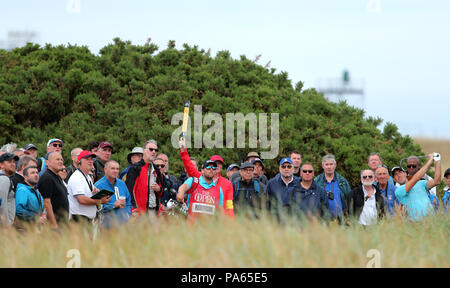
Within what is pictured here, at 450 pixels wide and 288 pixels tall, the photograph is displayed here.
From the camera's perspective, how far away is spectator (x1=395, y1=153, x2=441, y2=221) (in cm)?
948

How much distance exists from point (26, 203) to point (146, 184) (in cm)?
242

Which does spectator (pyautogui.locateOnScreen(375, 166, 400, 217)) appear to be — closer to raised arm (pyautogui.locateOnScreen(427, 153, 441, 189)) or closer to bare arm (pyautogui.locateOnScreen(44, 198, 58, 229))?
raised arm (pyautogui.locateOnScreen(427, 153, 441, 189))

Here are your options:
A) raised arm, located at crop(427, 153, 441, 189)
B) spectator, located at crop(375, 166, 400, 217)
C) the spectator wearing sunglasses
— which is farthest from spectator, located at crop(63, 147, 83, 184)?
raised arm, located at crop(427, 153, 441, 189)

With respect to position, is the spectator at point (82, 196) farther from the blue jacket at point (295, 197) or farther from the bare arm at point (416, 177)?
the bare arm at point (416, 177)

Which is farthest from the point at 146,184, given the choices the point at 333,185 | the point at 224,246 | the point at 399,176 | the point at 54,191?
the point at 399,176

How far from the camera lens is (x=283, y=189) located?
9500 mm

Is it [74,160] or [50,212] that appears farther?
[74,160]

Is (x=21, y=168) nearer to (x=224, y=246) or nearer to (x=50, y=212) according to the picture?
(x=50, y=212)

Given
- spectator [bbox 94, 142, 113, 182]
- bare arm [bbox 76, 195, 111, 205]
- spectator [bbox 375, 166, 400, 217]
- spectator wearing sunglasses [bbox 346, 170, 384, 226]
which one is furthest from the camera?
spectator [bbox 94, 142, 113, 182]

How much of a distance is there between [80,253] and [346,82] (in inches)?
3176

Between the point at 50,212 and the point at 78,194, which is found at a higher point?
the point at 78,194

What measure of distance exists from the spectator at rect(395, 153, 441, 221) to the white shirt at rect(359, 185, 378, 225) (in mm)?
391
